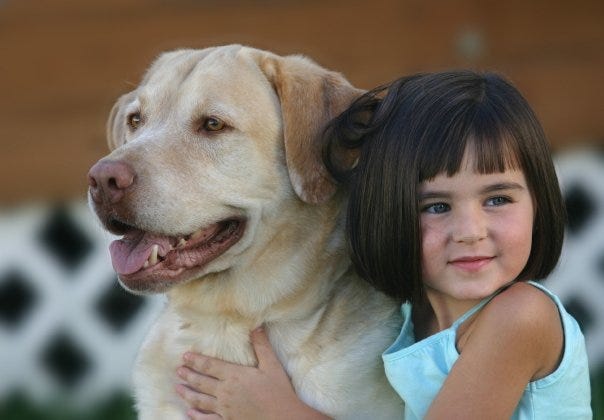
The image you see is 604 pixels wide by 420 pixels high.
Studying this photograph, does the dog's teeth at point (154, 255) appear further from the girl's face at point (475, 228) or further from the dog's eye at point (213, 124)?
the girl's face at point (475, 228)

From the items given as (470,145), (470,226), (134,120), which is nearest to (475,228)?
(470,226)

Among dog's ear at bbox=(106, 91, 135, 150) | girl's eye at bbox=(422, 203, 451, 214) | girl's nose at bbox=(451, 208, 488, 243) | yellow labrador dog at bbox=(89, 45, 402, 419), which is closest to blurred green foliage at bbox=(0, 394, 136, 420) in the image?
dog's ear at bbox=(106, 91, 135, 150)

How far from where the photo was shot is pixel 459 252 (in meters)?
3.28

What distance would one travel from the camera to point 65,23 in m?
5.82

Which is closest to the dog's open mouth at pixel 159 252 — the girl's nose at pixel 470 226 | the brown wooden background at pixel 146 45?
the girl's nose at pixel 470 226

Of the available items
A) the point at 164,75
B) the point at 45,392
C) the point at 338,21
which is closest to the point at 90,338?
the point at 45,392

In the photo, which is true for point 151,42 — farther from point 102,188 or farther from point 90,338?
point 102,188

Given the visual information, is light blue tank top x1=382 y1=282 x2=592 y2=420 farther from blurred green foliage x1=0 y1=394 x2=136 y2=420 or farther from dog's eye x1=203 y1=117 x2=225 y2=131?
blurred green foliage x1=0 y1=394 x2=136 y2=420

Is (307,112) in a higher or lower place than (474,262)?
higher

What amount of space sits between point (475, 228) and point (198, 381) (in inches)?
39.7

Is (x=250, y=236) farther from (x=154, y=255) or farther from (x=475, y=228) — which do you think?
(x=475, y=228)

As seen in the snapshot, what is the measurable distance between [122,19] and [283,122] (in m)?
2.43

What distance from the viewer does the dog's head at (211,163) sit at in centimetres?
342

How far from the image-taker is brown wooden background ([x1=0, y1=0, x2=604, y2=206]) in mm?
5797
